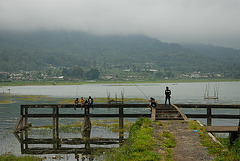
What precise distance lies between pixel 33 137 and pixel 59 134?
2.64 meters

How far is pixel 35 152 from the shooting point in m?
23.3

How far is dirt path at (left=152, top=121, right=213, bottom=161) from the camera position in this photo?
1299cm

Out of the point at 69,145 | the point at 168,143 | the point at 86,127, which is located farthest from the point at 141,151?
the point at 86,127

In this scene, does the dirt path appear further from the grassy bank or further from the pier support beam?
the pier support beam

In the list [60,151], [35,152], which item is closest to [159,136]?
[60,151]

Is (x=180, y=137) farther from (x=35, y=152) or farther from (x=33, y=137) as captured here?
(x=33, y=137)

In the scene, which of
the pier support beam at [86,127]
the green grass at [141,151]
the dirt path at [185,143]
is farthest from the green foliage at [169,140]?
the pier support beam at [86,127]

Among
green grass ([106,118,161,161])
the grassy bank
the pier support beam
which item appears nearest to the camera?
the grassy bank

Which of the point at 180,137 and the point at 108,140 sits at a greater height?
the point at 180,137

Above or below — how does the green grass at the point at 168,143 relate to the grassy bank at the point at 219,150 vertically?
below

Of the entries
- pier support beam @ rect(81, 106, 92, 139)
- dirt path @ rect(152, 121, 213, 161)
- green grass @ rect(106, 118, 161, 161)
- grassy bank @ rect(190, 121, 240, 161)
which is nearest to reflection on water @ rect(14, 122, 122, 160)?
pier support beam @ rect(81, 106, 92, 139)

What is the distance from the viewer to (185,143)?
1557 cm

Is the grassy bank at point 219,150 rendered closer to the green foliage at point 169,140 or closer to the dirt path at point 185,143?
the dirt path at point 185,143

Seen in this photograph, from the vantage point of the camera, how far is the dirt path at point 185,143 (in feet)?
42.6
